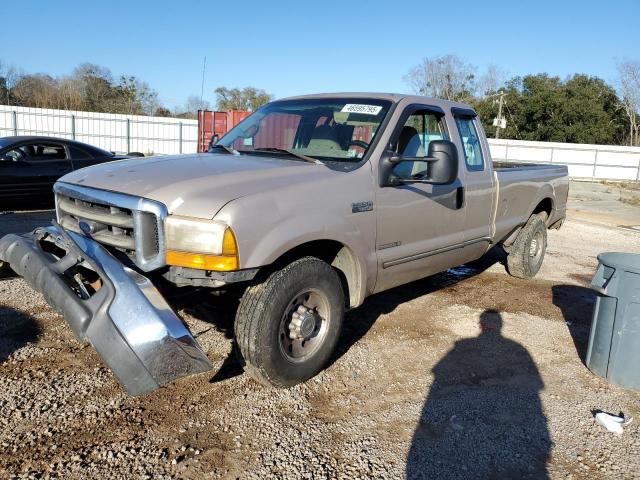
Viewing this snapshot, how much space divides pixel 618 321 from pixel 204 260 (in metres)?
2.88

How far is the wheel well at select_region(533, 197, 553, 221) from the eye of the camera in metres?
6.79

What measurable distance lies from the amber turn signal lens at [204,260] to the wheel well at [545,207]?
4915 mm

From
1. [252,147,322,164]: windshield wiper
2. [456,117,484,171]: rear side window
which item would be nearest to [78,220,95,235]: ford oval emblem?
[252,147,322,164]: windshield wiper

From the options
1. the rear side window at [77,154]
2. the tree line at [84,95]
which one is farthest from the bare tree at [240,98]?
the rear side window at [77,154]

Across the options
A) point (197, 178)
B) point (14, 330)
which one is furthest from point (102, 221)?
point (14, 330)

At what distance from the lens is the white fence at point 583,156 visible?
29281 millimetres

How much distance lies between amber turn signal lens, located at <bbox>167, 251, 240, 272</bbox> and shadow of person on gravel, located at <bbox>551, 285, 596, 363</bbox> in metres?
3.08

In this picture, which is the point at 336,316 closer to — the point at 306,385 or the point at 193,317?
the point at 306,385

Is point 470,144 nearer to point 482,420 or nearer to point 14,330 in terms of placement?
point 482,420

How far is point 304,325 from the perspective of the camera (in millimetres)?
3473

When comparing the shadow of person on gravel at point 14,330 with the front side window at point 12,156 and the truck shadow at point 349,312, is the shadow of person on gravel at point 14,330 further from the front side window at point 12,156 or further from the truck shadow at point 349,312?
the front side window at point 12,156

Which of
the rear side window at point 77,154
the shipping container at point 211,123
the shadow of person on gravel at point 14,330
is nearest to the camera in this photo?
the shadow of person on gravel at point 14,330

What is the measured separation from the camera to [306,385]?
12.0ft

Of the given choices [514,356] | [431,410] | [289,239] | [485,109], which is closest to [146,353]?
[289,239]
